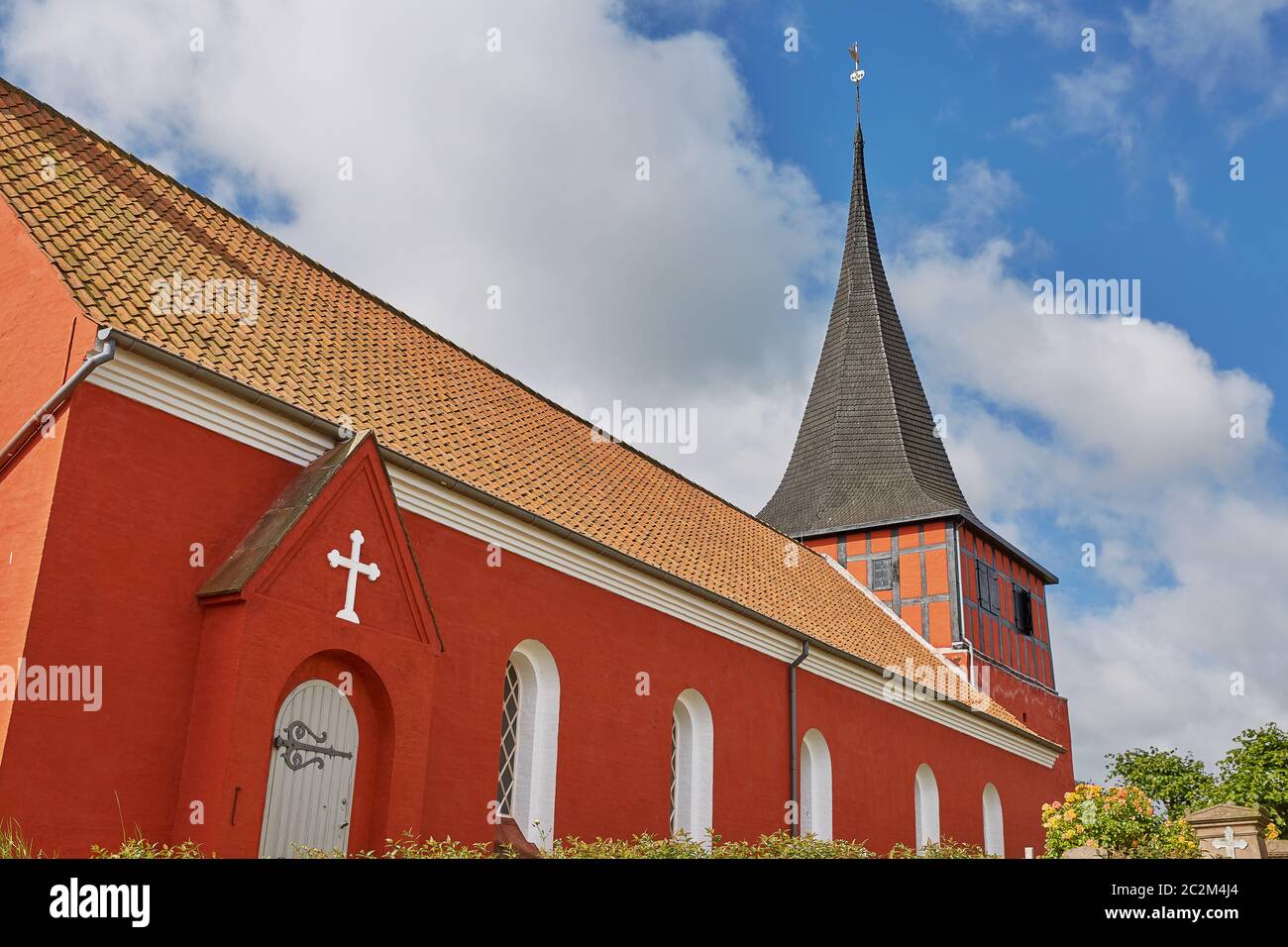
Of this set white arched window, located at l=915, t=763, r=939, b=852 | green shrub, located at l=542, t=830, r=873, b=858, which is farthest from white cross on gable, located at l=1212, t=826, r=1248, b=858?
white arched window, located at l=915, t=763, r=939, b=852

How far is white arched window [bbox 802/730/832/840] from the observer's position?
15.7 metres

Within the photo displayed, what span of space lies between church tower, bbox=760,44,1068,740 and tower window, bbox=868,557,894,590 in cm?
3

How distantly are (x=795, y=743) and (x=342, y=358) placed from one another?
8.01 metres

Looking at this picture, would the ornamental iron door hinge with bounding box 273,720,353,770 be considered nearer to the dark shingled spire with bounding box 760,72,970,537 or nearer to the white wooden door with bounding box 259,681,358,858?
the white wooden door with bounding box 259,681,358,858

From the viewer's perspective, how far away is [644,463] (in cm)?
1820

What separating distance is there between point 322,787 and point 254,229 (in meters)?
7.45

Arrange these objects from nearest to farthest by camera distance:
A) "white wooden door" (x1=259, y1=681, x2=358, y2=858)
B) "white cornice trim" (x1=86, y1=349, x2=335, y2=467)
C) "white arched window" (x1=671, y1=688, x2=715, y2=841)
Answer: "white cornice trim" (x1=86, y1=349, x2=335, y2=467)
"white wooden door" (x1=259, y1=681, x2=358, y2=858)
"white arched window" (x1=671, y1=688, x2=715, y2=841)

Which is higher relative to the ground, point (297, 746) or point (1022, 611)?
point (1022, 611)

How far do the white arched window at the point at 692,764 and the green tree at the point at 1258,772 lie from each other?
109 feet

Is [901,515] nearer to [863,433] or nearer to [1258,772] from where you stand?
[863,433]

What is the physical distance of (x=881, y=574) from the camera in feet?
83.2

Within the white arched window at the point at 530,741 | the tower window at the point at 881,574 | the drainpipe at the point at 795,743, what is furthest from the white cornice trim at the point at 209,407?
the tower window at the point at 881,574

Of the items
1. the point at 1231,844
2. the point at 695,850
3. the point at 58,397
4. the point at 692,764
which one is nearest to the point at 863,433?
the point at 692,764
